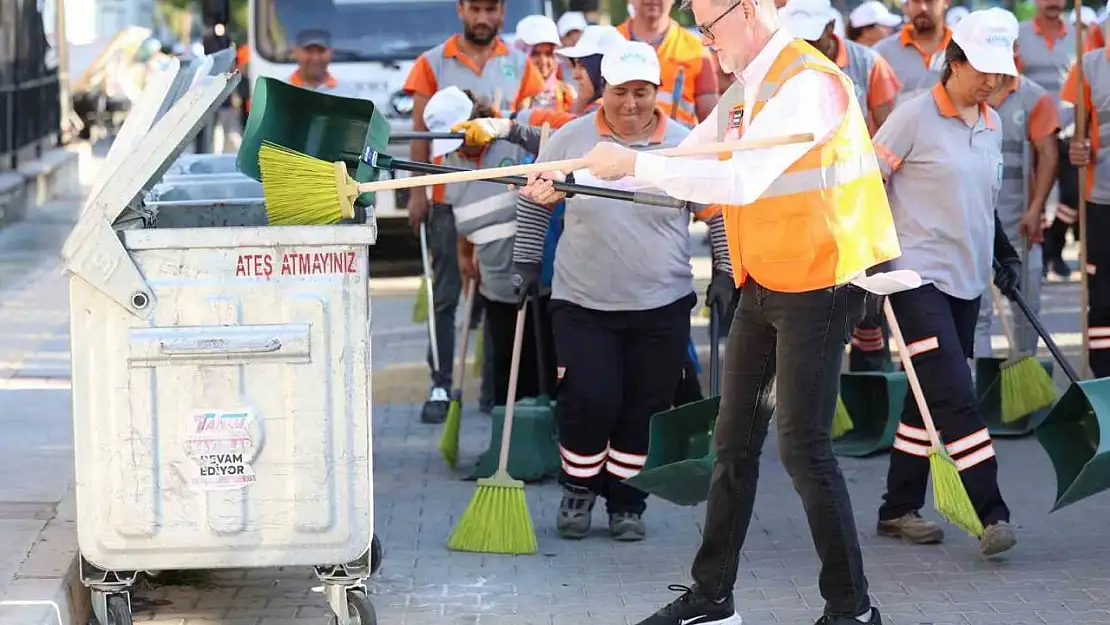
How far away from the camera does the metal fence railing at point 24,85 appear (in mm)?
16244

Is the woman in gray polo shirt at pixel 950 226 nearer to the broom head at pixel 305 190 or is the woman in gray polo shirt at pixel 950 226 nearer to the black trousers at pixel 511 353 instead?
the black trousers at pixel 511 353

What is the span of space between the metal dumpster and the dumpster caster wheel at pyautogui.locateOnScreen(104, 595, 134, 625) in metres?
0.17

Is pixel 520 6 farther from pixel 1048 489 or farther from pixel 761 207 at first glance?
pixel 761 207

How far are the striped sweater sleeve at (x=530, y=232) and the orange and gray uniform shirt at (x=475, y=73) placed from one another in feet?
6.75

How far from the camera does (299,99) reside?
5707 mm

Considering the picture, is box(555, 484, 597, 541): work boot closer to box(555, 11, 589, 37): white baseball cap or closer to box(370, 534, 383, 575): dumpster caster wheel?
box(370, 534, 383, 575): dumpster caster wheel

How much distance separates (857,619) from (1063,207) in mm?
7939

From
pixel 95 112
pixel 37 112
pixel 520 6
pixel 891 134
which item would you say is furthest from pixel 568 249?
pixel 95 112

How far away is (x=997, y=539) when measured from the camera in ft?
19.7

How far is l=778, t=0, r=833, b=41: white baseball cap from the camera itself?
8.28 metres

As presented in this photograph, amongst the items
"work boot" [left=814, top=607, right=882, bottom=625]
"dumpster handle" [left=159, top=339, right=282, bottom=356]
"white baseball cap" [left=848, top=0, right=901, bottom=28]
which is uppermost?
"white baseball cap" [left=848, top=0, right=901, bottom=28]

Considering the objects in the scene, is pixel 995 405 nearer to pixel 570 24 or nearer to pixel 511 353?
pixel 511 353

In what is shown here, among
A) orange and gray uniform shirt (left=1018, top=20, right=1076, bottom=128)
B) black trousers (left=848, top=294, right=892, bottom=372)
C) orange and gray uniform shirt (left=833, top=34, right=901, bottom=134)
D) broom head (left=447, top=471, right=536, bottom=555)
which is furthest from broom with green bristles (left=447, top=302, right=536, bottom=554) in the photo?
orange and gray uniform shirt (left=1018, top=20, right=1076, bottom=128)

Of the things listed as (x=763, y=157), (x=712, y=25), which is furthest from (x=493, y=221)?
(x=763, y=157)
